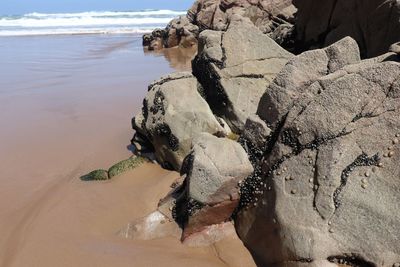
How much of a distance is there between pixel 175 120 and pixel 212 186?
241 centimetres

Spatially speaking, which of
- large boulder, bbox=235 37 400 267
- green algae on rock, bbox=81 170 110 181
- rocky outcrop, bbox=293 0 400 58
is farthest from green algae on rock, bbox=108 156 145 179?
rocky outcrop, bbox=293 0 400 58

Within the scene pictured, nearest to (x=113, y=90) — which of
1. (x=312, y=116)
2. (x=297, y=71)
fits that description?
(x=297, y=71)

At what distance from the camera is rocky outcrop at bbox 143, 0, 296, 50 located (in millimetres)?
23547

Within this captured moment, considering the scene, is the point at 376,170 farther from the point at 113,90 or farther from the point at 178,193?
the point at 113,90

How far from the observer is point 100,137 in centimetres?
855

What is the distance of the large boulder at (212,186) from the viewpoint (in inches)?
185

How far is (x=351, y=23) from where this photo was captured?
369 inches

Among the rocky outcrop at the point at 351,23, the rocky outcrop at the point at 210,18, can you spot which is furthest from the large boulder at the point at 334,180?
the rocky outcrop at the point at 210,18

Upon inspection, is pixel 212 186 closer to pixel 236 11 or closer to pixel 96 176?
pixel 96 176

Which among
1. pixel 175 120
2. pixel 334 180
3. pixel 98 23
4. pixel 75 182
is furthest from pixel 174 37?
pixel 98 23

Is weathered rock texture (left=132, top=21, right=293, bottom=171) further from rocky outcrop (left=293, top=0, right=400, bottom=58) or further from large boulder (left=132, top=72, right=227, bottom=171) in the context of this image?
rocky outcrop (left=293, top=0, right=400, bottom=58)

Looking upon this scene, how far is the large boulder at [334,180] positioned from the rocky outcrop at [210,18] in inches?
682

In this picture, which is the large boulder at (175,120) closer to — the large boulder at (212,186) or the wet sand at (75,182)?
the wet sand at (75,182)

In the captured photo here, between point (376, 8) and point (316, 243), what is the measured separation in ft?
19.2
